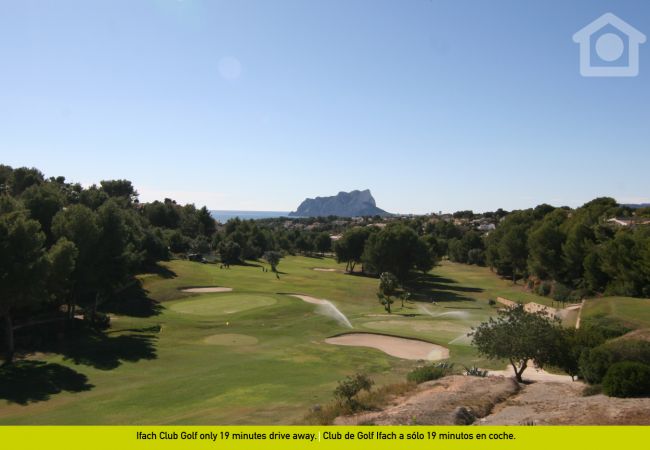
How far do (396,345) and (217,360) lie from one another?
14784 mm

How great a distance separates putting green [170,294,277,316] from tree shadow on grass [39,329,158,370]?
11.0 meters

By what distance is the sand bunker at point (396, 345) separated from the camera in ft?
120

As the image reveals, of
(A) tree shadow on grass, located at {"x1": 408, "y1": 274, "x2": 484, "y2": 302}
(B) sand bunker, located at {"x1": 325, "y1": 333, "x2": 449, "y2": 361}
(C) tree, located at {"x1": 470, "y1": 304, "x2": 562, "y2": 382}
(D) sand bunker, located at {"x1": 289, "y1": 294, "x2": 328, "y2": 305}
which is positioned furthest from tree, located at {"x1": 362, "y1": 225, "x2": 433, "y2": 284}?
(C) tree, located at {"x1": 470, "y1": 304, "x2": 562, "y2": 382}

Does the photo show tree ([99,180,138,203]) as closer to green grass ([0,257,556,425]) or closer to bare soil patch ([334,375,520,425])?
green grass ([0,257,556,425])

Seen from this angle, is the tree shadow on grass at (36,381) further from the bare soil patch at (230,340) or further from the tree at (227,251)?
the tree at (227,251)

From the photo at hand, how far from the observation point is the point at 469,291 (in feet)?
270

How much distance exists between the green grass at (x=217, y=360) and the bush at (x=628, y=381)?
11.9 meters

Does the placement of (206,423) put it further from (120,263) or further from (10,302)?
(120,263)

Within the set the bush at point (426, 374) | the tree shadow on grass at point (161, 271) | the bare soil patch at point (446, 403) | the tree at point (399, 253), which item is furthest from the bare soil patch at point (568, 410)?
the tree at point (399, 253)

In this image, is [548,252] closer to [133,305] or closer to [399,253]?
[399,253]

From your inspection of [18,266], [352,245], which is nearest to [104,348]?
[18,266]

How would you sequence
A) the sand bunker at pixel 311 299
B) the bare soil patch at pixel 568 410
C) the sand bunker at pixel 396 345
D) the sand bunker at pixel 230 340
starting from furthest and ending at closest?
the sand bunker at pixel 311 299 < the sand bunker at pixel 230 340 < the sand bunker at pixel 396 345 < the bare soil patch at pixel 568 410

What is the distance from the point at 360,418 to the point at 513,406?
260 inches

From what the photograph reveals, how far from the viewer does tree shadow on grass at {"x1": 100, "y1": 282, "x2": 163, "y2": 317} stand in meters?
52.1
